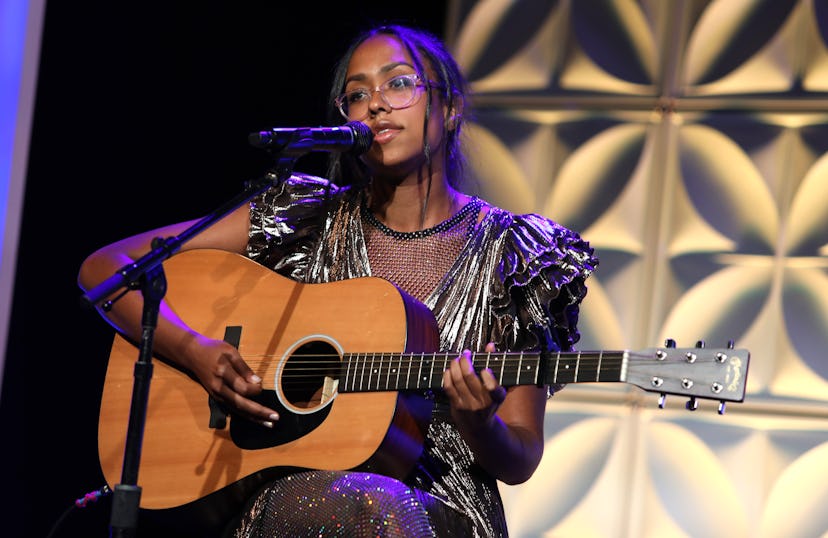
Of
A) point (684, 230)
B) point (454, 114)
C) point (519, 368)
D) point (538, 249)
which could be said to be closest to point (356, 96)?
point (454, 114)

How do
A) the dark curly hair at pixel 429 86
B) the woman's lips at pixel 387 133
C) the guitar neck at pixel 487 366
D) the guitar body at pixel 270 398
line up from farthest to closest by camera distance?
the dark curly hair at pixel 429 86
the woman's lips at pixel 387 133
the guitar body at pixel 270 398
the guitar neck at pixel 487 366

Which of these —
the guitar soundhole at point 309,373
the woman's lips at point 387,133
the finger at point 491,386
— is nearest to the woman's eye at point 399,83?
the woman's lips at point 387,133

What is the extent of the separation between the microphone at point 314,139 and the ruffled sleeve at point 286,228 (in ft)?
1.43

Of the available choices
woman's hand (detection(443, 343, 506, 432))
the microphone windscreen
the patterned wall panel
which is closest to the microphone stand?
the microphone windscreen

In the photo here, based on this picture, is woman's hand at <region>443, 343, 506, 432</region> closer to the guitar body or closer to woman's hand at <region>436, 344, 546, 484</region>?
woman's hand at <region>436, 344, 546, 484</region>

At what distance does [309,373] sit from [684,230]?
6.04ft

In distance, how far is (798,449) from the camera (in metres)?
3.55

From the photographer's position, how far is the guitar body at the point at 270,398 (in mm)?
2363

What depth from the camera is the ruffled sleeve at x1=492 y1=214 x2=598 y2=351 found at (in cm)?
266

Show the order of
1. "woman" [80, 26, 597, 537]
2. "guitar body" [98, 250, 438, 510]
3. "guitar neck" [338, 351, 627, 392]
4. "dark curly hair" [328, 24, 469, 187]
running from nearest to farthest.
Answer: "guitar neck" [338, 351, 627, 392], "woman" [80, 26, 597, 537], "guitar body" [98, 250, 438, 510], "dark curly hair" [328, 24, 469, 187]

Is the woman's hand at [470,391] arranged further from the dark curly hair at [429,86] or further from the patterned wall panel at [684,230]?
the patterned wall panel at [684,230]

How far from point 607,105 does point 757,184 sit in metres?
0.66

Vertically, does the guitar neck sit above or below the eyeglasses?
below

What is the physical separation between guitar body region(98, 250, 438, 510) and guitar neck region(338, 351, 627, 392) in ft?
0.12
